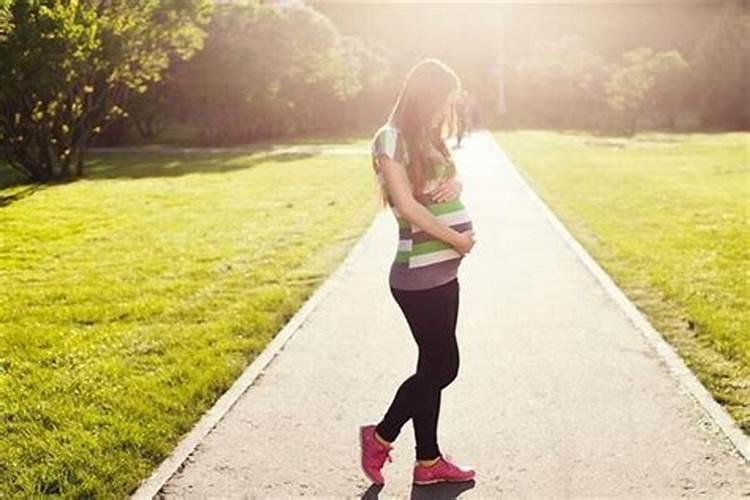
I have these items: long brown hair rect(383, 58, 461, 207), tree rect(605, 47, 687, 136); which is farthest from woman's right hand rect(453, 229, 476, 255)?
tree rect(605, 47, 687, 136)

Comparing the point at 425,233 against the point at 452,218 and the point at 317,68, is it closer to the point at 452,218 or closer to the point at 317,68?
the point at 452,218

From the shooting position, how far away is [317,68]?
41781 millimetres

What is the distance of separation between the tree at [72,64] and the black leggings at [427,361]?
16.7 meters

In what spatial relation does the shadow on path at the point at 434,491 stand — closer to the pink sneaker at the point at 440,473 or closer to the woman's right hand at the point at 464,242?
the pink sneaker at the point at 440,473

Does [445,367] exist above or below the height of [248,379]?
above

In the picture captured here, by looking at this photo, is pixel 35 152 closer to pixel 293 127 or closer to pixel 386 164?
pixel 386 164

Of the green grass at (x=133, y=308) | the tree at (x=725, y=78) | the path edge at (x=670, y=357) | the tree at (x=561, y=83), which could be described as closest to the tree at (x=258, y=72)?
the tree at (x=561, y=83)

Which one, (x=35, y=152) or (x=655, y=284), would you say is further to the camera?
(x=35, y=152)

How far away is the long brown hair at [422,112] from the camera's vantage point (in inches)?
160

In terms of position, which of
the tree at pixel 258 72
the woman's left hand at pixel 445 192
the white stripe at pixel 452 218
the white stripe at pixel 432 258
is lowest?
the tree at pixel 258 72

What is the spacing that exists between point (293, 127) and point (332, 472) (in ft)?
156

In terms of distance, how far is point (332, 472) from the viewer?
4.68 m

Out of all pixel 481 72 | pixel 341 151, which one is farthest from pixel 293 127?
pixel 481 72

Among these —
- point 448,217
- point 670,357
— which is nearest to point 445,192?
point 448,217
